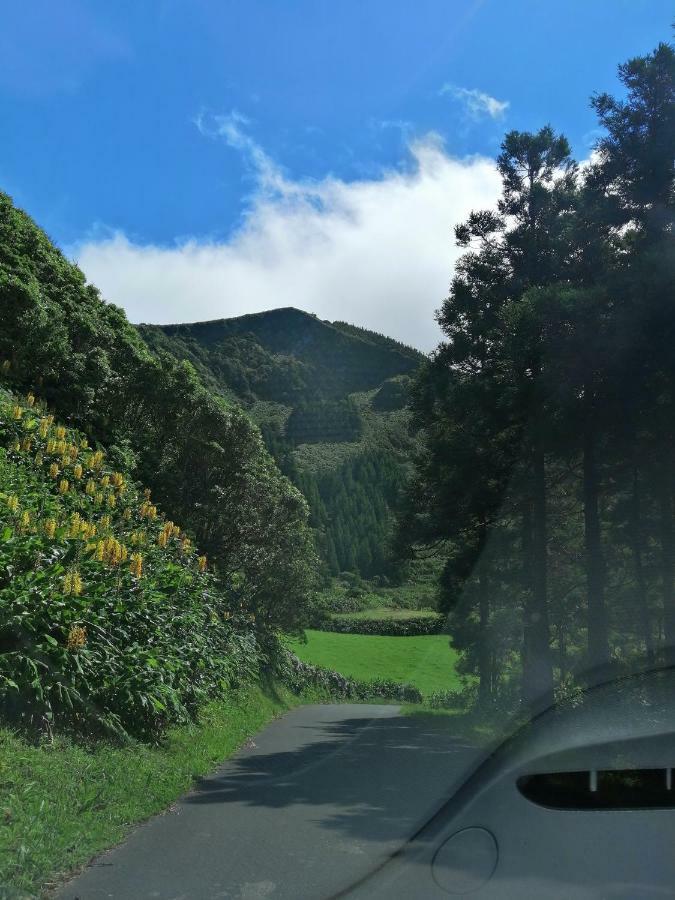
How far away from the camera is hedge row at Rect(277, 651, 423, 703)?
28094mm

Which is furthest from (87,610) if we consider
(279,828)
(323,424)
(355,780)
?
(323,424)

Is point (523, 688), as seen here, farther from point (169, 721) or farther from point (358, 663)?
point (358, 663)

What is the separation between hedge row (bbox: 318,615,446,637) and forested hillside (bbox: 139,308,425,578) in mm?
8482

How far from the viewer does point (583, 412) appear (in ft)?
42.3

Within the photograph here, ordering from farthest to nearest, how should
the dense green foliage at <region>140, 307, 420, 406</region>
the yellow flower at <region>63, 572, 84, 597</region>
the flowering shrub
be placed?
1. the dense green foliage at <region>140, 307, 420, 406</region>
2. the yellow flower at <region>63, 572, 84, 597</region>
3. the flowering shrub

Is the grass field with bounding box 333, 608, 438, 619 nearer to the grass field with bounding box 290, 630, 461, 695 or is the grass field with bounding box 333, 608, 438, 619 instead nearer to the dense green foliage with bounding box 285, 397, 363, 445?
the grass field with bounding box 290, 630, 461, 695

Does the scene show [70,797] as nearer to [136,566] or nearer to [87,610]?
[87,610]

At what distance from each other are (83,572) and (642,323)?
8522 millimetres

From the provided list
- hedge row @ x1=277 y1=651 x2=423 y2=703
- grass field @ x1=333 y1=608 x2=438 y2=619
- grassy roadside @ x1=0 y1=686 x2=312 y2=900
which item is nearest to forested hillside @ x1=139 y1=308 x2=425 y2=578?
grass field @ x1=333 y1=608 x2=438 y2=619

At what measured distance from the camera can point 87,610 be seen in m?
7.98

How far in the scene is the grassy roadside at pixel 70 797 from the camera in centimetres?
490

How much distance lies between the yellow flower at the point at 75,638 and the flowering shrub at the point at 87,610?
1cm

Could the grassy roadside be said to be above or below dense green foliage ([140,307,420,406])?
below

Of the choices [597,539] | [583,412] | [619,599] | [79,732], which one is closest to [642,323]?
[583,412]
